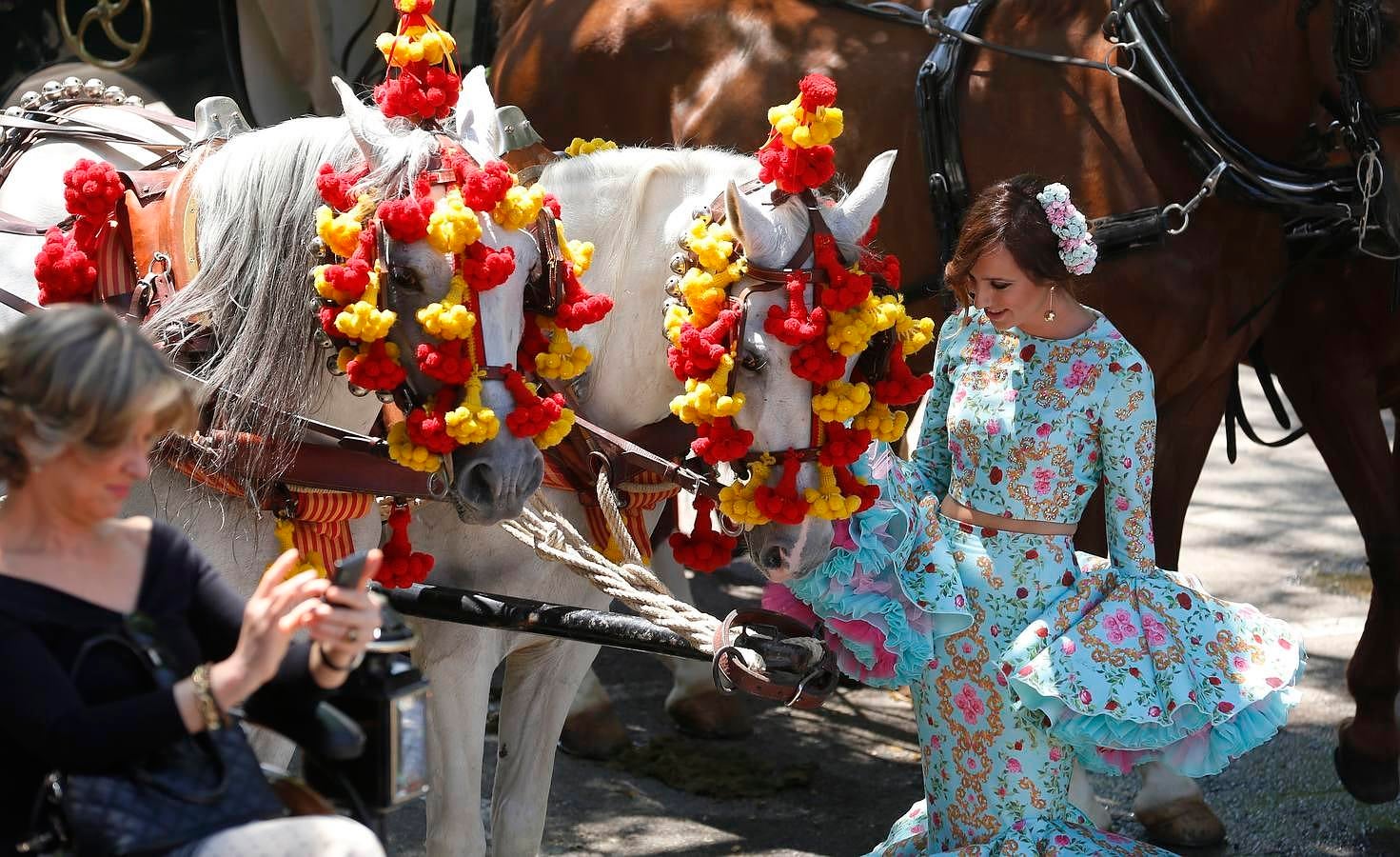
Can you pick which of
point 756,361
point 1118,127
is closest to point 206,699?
point 756,361

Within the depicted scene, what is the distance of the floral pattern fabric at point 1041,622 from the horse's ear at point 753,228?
52cm

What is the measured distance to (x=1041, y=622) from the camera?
283 centimetres

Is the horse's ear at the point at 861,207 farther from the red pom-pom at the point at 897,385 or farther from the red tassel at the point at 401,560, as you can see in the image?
the red tassel at the point at 401,560

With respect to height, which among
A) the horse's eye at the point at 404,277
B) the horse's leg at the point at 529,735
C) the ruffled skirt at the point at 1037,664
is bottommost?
the horse's leg at the point at 529,735

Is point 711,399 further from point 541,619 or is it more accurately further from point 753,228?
point 541,619

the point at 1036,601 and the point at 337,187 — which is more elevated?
the point at 337,187

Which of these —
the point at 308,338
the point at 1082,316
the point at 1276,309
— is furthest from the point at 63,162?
the point at 1276,309

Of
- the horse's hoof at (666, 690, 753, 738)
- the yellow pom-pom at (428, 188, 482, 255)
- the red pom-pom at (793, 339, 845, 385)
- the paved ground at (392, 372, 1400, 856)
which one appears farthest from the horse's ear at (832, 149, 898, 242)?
the horse's hoof at (666, 690, 753, 738)

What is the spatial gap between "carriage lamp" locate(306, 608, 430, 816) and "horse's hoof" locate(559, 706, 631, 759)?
253 cm

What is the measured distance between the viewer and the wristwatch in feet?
5.46

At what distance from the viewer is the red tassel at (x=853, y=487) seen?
268cm

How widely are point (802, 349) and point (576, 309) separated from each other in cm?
40

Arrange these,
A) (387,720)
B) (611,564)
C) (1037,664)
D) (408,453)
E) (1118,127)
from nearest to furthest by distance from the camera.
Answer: (387,720)
(408,453)
(1037,664)
(611,564)
(1118,127)

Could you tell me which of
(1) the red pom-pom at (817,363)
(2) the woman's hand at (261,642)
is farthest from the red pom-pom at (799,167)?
(2) the woman's hand at (261,642)
